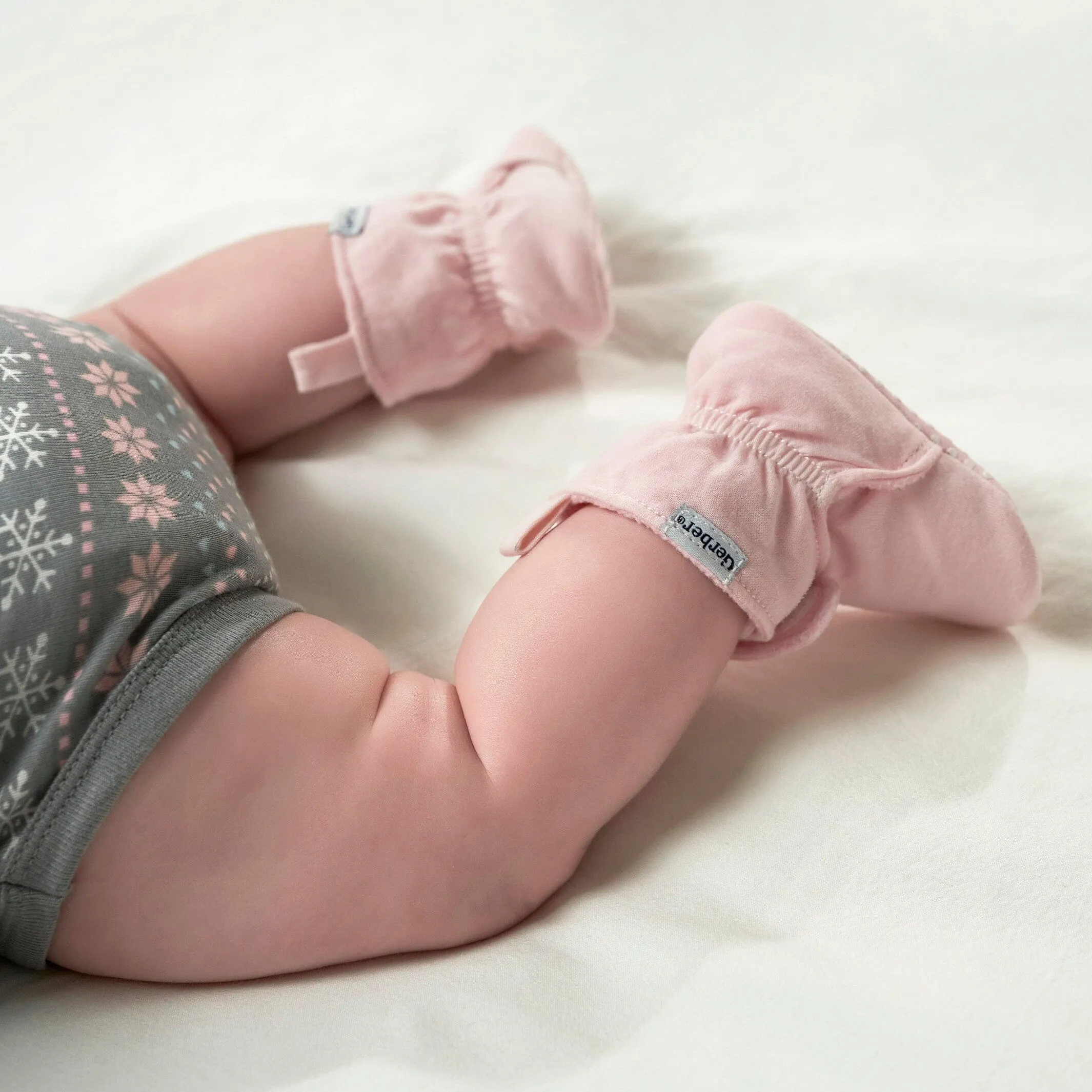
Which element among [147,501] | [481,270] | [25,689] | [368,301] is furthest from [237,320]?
[25,689]

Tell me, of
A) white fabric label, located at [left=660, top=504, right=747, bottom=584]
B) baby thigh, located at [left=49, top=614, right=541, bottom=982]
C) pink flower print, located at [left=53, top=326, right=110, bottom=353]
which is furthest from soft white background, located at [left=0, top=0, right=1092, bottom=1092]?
pink flower print, located at [left=53, top=326, right=110, bottom=353]

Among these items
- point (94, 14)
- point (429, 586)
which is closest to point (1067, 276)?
point (429, 586)

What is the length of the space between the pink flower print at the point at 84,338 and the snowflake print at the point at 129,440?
72 mm

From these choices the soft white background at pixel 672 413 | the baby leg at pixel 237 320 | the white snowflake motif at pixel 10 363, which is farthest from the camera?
the baby leg at pixel 237 320

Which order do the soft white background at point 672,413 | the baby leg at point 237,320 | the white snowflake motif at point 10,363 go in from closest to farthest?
the soft white background at point 672,413 → the white snowflake motif at point 10,363 → the baby leg at point 237,320

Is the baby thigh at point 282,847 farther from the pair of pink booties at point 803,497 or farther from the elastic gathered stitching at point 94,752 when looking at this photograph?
the pair of pink booties at point 803,497

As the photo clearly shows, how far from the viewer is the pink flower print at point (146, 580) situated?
61cm

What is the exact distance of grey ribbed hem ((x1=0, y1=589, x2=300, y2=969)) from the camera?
590mm

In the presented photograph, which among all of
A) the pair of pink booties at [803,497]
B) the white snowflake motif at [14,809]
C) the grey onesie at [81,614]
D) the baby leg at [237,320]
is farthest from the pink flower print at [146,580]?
the baby leg at [237,320]

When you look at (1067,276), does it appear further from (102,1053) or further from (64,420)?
(102,1053)

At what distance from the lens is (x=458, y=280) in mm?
943

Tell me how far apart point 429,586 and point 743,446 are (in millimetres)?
311

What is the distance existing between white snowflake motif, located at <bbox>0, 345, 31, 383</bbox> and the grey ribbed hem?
19cm

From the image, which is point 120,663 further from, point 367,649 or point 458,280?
point 458,280
